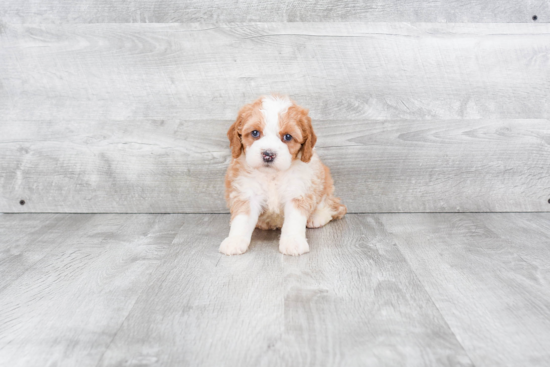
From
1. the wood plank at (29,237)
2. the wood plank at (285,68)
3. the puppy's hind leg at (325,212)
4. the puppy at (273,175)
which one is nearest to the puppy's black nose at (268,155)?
the puppy at (273,175)

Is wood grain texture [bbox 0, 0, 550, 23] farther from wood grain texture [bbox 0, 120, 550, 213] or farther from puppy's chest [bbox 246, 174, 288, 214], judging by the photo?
puppy's chest [bbox 246, 174, 288, 214]

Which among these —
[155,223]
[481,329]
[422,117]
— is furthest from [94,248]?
[422,117]

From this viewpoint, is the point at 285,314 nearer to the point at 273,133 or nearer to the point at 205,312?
the point at 205,312

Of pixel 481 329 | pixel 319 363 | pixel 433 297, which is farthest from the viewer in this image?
pixel 433 297

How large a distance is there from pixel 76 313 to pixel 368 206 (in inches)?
52.8

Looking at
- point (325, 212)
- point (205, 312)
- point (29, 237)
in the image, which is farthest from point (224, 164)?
point (205, 312)

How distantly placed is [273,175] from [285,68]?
0.54m

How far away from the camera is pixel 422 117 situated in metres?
2.04

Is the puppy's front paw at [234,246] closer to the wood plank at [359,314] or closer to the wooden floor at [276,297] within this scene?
the wooden floor at [276,297]

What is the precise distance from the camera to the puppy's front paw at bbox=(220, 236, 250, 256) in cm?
159

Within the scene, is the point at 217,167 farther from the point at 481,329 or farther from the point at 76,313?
the point at 481,329

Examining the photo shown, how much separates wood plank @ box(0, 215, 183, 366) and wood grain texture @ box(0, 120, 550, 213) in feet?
0.88

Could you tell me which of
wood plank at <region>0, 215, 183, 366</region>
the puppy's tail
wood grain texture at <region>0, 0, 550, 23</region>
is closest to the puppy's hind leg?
the puppy's tail

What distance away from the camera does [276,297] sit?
4.23 ft
